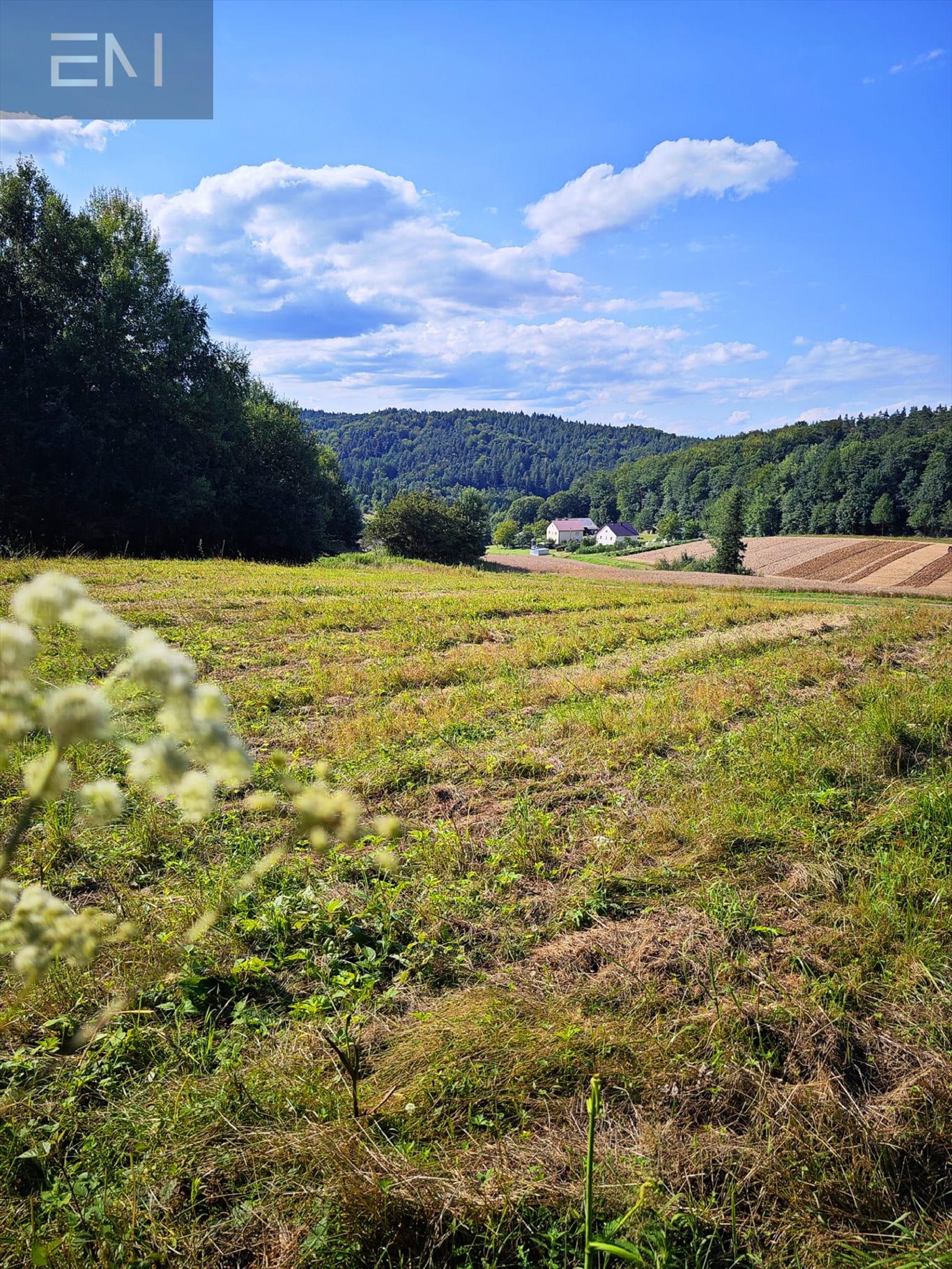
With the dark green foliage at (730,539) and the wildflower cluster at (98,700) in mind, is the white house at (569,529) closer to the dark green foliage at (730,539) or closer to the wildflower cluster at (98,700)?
the dark green foliage at (730,539)

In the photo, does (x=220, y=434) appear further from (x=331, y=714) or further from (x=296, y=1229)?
(x=296, y=1229)

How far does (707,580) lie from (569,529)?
104125 millimetres

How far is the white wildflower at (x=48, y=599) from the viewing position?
84cm

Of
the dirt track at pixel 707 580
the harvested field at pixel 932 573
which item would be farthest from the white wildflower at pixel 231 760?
the harvested field at pixel 932 573

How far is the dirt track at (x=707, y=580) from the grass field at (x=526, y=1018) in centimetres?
2758

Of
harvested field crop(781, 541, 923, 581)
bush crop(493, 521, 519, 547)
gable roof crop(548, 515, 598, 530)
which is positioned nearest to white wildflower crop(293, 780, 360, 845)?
harvested field crop(781, 541, 923, 581)

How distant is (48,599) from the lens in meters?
0.86

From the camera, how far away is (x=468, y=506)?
6131 centimetres

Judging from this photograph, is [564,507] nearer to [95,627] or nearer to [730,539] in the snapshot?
[730,539]

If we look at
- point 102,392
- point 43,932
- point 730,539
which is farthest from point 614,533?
point 43,932

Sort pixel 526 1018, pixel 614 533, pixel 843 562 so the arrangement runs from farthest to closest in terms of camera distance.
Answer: pixel 614 533 < pixel 843 562 < pixel 526 1018

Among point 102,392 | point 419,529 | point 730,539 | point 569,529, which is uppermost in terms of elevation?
point 569,529

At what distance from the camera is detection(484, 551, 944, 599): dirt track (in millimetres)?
38750

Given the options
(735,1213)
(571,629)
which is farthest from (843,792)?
A: (571,629)
